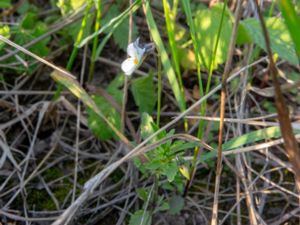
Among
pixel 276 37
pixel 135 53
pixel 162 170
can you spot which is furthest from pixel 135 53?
pixel 276 37

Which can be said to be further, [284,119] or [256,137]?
[256,137]

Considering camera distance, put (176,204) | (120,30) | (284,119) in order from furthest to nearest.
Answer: (120,30), (176,204), (284,119)

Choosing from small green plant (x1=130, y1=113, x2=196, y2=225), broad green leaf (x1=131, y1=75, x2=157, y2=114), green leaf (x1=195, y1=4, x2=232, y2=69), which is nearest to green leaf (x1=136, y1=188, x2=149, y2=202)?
small green plant (x1=130, y1=113, x2=196, y2=225)

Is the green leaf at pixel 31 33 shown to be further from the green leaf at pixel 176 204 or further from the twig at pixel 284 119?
the twig at pixel 284 119

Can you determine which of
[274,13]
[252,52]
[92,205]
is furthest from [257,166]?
[274,13]

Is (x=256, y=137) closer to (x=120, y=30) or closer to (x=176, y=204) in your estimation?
(x=176, y=204)

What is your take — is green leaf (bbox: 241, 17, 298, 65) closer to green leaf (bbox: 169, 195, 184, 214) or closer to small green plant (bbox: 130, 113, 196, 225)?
small green plant (bbox: 130, 113, 196, 225)

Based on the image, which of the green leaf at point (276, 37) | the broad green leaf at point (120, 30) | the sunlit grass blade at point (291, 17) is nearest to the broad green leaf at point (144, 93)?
the broad green leaf at point (120, 30)
